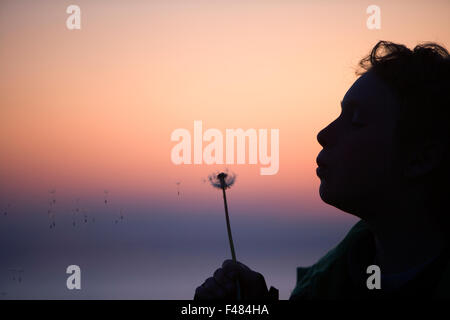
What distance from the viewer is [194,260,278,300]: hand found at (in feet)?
3.32

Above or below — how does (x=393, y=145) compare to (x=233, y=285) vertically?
above

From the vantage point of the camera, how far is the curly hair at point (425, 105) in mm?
964

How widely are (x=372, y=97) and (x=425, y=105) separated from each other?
0.10 meters

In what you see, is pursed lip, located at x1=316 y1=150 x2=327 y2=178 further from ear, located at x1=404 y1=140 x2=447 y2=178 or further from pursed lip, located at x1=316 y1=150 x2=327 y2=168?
ear, located at x1=404 y1=140 x2=447 y2=178

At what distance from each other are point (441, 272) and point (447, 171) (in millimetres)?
199

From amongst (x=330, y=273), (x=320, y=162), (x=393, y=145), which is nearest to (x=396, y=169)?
(x=393, y=145)

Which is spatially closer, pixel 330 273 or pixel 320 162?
pixel 320 162

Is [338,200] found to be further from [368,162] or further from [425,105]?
[425,105]

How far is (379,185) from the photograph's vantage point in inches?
38.0

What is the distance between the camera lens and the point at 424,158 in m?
0.97

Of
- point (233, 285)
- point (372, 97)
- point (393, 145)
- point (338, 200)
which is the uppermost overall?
point (372, 97)

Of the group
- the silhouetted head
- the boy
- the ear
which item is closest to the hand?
the boy
